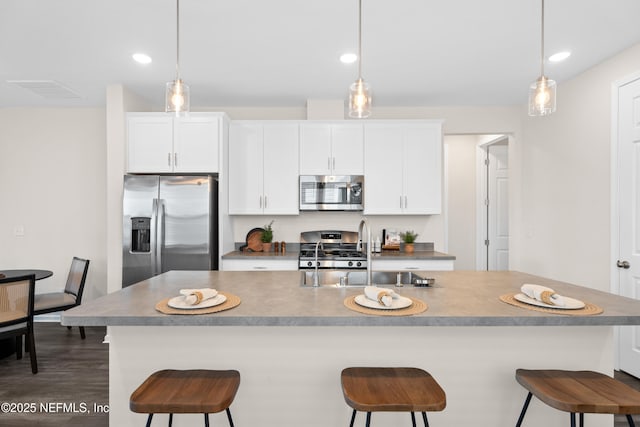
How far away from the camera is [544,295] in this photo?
1609 millimetres

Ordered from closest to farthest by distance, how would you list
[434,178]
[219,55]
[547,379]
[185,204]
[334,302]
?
1. [547,379]
2. [334,302]
3. [219,55]
4. [185,204]
5. [434,178]

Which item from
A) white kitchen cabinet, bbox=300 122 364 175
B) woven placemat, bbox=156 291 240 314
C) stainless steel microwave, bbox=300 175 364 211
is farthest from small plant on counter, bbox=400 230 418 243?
woven placemat, bbox=156 291 240 314

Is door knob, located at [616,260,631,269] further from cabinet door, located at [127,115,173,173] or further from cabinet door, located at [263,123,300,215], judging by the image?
cabinet door, located at [127,115,173,173]

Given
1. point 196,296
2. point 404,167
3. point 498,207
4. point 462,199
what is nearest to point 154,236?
point 196,296

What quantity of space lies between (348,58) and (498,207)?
3.55 meters

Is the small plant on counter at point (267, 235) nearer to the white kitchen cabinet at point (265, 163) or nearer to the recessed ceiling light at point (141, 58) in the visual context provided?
the white kitchen cabinet at point (265, 163)

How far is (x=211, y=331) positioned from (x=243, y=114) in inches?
129

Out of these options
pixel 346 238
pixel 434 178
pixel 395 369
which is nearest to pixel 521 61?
pixel 434 178

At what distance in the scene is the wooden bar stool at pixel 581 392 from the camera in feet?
4.16

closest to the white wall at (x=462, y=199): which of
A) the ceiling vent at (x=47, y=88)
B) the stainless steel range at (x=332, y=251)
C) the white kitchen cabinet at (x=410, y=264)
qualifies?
the white kitchen cabinet at (x=410, y=264)

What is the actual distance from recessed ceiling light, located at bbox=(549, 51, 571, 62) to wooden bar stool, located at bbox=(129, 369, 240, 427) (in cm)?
Result: 347

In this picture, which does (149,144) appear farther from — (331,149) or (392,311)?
(392,311)

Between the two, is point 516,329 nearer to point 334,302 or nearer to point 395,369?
point 395,369

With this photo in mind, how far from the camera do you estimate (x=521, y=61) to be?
3.18m
